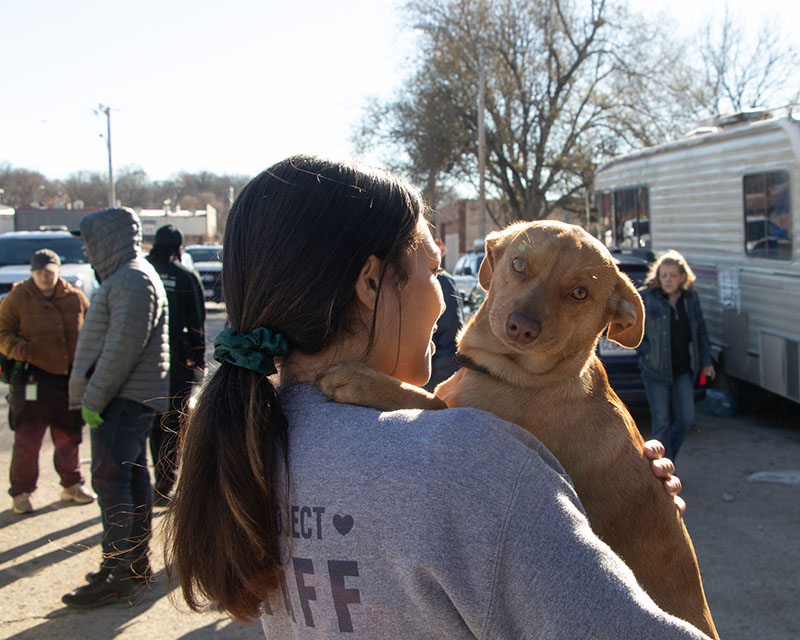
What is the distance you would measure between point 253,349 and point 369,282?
0.25 m

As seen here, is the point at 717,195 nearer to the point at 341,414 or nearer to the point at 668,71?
the point at 341,414

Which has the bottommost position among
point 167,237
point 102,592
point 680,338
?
point 102,592

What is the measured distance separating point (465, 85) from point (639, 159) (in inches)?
719

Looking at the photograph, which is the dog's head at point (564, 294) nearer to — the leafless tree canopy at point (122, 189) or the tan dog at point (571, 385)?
the tan dog at point (571, 385)

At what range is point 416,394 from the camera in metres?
1.62

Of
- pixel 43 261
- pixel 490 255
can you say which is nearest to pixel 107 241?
pixel 43 261

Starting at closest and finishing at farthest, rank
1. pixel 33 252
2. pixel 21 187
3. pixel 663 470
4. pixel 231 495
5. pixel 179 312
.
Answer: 1. pixel 231 495
2. pixel 663 470
3. pixel 179 312
4. pixel 33 252
5. pixel 21 187

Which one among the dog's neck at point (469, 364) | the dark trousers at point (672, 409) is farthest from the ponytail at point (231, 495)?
the dark trousers at point (672, 409)

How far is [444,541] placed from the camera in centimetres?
106

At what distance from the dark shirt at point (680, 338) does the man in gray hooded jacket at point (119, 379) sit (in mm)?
4446

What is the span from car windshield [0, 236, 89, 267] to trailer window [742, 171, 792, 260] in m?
10.3

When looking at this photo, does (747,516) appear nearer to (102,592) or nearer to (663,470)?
(663,470)

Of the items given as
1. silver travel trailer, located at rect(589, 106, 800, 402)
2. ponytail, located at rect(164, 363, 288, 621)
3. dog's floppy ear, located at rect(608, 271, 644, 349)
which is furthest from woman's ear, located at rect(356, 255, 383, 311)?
silver travel trailer, located at rect(589, 106, 800, 402)

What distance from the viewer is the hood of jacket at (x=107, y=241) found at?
473 centimetres
